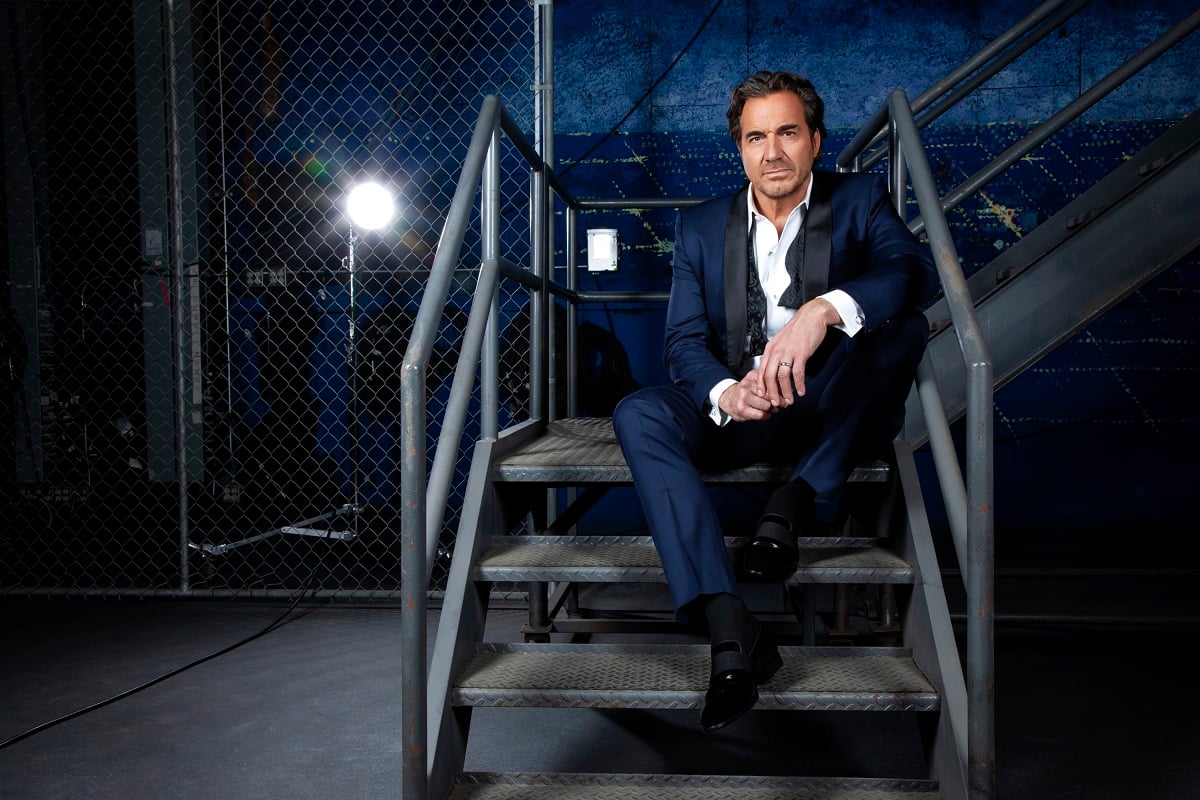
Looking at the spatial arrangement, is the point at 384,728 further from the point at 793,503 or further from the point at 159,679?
the point at 793,503

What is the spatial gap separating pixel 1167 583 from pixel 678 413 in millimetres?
3564

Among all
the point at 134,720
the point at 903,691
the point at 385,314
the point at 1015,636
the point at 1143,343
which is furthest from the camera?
the point at 385,314

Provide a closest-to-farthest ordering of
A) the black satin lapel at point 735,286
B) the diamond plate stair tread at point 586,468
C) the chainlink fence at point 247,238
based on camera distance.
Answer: the diamond plate stair tread at point 586,468 < the black satin lapel at point 735,286 < the chainlink fence at point 247,238

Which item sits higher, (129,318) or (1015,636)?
(129,318)

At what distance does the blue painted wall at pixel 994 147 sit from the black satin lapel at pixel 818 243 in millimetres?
3421

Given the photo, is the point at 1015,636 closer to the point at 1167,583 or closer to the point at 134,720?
the point at 1167,583

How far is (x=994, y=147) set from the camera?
562 cm

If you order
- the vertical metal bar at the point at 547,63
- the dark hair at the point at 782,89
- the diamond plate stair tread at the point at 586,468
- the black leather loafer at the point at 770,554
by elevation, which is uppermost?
the vertical metal bar at the point at 547,63

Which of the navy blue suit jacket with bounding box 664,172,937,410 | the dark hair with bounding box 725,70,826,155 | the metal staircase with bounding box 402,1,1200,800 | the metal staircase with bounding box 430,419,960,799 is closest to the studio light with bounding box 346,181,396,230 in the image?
the metal staircase with bounding box 402,1,1200,800

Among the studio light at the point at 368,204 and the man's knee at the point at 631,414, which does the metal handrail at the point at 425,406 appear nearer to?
the man's knee at the point at 631,414

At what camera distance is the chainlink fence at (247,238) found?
589 cm

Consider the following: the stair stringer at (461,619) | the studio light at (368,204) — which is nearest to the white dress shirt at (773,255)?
the stair stringer at (461,619)

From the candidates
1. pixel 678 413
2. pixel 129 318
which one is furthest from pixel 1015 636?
pixel 129 318

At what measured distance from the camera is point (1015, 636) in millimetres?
3658
